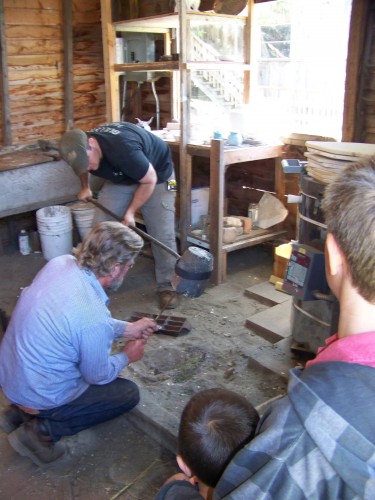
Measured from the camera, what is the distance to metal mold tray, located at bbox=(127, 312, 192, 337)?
359 centimetres

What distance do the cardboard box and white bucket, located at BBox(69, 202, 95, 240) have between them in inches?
43.3

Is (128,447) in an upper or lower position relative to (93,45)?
lower

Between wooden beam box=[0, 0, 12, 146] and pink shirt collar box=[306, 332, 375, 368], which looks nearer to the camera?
pink shirt collar box=[306, 332, 375, 368]

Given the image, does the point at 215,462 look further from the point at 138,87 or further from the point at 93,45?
the point at 93,45

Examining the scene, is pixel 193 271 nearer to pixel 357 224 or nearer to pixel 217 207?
pixel 217 207

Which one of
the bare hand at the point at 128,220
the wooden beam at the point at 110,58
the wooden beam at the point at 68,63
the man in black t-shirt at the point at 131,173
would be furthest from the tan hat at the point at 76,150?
the wooden beam at the point at 68,63

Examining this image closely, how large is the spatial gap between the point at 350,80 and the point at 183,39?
1321 millimetres

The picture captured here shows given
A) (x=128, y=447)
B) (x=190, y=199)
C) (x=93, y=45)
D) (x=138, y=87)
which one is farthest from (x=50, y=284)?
(x=93, y=45)

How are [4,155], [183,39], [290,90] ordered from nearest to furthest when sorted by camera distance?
[183,39] < [290,90] < [4,155]

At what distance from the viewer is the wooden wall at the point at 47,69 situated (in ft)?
17.4

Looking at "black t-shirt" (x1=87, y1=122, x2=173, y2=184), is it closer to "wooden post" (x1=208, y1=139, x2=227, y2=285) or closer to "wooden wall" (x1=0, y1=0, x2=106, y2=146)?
"wooden post" (x1=208, y1=139, x2=227, y2=285)

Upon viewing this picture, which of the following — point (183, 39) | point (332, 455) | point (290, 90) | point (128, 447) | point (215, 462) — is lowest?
point (128, 447)

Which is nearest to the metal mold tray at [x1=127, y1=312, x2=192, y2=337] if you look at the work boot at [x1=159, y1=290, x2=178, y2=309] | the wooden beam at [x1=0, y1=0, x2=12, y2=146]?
the work boot at [x1=159, y1=290, x2=178, y2=309]

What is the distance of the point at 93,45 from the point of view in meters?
5.93
